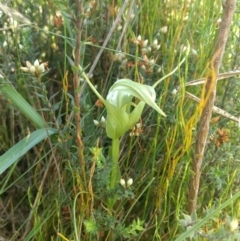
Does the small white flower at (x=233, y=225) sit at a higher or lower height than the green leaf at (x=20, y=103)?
lower

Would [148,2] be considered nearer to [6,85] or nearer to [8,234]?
[6,85]

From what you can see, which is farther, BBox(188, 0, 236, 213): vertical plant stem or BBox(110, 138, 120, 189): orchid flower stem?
BBox(110, 138, 120, 189): orchid flower stem

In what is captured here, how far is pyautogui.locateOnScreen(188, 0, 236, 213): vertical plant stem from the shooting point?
20.6 inches

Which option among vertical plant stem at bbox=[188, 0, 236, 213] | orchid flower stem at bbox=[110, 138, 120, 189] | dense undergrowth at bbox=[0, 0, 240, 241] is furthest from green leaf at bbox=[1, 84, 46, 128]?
vertical plant stem at bbox=[188, 0, 236, 213]

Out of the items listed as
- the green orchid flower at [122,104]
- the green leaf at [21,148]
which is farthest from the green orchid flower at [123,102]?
the green leaf at [21,148]

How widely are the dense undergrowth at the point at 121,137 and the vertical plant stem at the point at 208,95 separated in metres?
0.02

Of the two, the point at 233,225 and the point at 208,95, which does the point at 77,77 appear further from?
the point at 233,225

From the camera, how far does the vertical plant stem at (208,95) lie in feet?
1.71

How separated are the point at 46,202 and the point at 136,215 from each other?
5.8 inches

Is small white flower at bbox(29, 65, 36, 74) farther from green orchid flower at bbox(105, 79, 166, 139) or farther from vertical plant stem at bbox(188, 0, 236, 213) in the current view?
vertical plant stem at bbox(188, 0, 236, 213)

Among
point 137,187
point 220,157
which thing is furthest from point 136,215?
point 220,157

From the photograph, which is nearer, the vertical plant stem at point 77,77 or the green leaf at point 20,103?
the vertical plant stem at point 77,77

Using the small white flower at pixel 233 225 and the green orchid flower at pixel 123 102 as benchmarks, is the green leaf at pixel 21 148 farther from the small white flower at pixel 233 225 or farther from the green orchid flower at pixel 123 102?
the small white flower at pixel 233 225

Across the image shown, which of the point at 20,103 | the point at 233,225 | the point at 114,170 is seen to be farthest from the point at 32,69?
the point at 233,225
